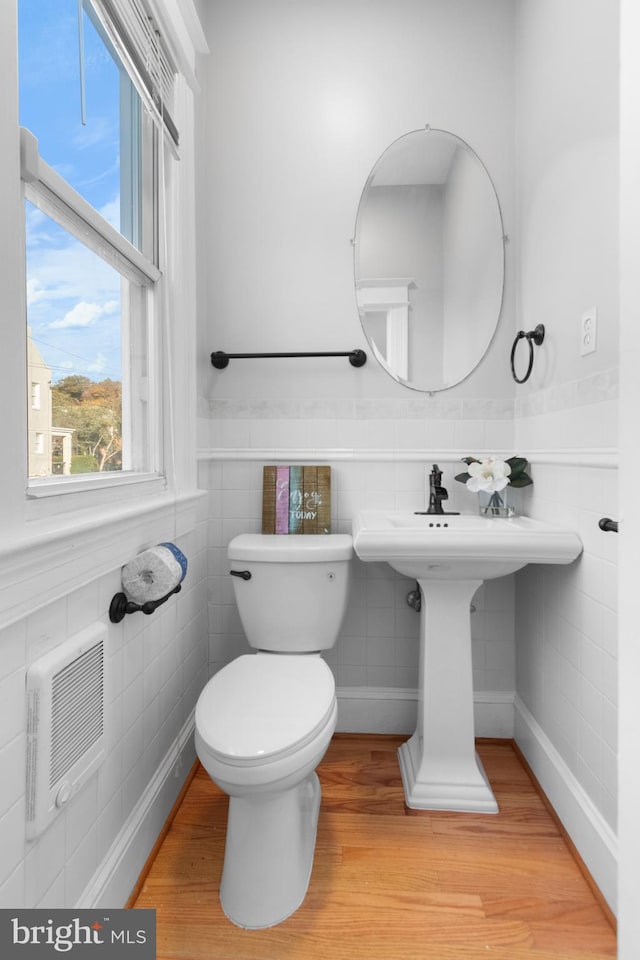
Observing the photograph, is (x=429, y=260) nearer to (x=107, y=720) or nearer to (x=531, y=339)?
(x=531, y=339)

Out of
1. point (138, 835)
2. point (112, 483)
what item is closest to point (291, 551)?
point (112, 483)

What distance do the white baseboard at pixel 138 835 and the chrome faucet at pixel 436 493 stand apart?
106 centimetres

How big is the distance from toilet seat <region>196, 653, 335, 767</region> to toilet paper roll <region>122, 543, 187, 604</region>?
28cm

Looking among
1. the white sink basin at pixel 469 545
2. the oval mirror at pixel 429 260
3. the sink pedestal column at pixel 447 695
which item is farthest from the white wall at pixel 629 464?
the oval mirror at pixel 429 260

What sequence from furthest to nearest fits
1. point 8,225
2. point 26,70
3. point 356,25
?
1. point 356,25
2. point 26,70
3. point 8,225

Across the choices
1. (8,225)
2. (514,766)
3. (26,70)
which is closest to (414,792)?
(514,766)

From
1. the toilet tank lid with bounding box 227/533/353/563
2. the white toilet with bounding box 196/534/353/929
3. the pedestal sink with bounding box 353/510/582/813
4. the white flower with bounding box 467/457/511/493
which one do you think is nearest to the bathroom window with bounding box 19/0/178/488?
the toilet tank lid with bounding box 227/533/353/563

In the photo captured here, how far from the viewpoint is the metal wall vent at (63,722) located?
80cm

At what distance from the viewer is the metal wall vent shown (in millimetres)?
801

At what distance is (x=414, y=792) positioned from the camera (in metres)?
1.52

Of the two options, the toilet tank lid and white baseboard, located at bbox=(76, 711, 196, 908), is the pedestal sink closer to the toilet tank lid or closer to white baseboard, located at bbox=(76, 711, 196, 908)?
the toilet tank lid

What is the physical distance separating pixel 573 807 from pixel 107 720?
117 cm

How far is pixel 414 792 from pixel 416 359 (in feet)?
4.51

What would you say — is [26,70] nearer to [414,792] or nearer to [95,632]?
[95,632]
